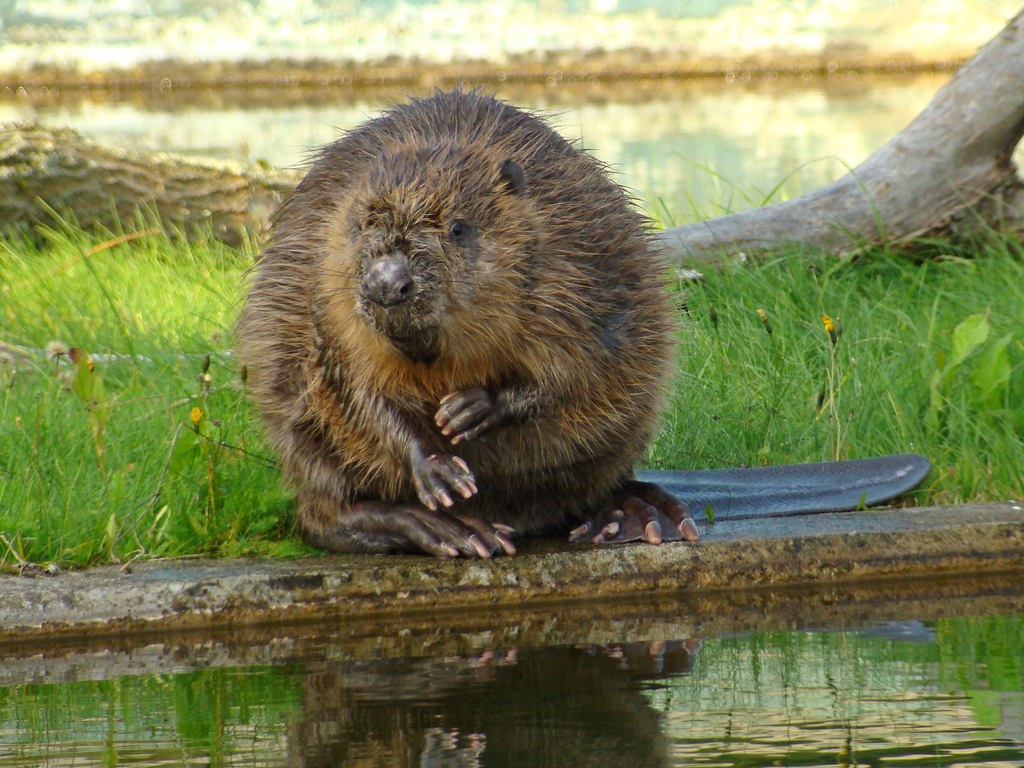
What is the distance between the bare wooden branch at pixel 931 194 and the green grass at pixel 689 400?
12 cm

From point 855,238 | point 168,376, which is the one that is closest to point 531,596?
point 168,376

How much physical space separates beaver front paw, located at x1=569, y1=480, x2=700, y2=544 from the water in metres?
2.28

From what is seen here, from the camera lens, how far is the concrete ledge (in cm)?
199

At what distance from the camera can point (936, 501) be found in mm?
2557

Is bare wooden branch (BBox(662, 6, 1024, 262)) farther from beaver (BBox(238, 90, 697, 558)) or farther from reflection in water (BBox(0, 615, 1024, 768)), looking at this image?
reflection in water (BBox(0, 615, 1024, 768))

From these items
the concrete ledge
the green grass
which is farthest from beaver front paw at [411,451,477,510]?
the green grass

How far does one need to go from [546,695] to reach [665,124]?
13.2m

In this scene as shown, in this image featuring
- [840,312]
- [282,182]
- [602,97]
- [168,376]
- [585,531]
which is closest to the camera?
[585,531]

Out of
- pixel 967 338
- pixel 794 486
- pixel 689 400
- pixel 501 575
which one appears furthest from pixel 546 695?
pixel 967 338

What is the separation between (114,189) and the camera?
5.29 metres

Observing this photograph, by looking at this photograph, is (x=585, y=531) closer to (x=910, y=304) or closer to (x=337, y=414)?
(x=337, y=414)

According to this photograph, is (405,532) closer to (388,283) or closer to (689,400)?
(388,283)

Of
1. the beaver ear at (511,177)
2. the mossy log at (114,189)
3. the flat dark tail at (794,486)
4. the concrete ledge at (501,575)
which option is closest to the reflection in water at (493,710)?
the concrete ledge at (501,575)

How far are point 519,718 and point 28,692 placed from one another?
0.72 metres
